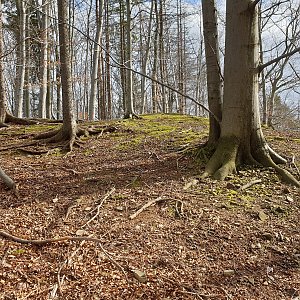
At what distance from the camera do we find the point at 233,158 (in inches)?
162

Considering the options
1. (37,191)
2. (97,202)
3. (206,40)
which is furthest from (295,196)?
(37,191)

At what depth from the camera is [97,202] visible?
332 centimetres

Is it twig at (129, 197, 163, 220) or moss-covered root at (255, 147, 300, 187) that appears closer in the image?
twig at (129, 197, 163, 220)

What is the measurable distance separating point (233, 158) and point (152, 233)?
1.93m

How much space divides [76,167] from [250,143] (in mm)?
2767

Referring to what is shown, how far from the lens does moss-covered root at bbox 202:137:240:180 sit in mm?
3990

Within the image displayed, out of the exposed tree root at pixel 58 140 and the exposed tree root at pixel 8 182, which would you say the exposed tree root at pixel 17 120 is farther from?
the exposed tree root at pixel 8 182

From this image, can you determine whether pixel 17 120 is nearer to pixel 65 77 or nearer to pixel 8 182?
pixel 65 77

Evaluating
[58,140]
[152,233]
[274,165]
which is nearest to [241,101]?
[274,165]

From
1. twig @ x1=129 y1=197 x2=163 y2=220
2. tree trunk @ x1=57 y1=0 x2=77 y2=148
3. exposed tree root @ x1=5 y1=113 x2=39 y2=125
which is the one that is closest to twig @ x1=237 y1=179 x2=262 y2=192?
twig @ x1=129 y1=197 x2=163 y2=220

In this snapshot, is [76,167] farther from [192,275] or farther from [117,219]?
[192,275]

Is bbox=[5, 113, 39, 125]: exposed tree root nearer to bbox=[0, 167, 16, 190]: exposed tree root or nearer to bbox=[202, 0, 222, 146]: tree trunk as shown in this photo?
bbox=[0, 167, 16, 190]: exposed tree root

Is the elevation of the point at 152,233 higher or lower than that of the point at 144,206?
lower

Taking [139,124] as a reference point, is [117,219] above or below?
below
